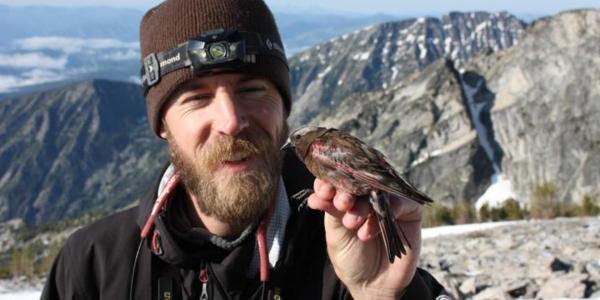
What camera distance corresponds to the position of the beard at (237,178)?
13.6 feet

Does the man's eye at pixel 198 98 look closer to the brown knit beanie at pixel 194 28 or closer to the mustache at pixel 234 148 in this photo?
the brown knit beanie at pixel 194 28

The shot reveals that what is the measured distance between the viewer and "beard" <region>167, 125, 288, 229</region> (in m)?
4.14

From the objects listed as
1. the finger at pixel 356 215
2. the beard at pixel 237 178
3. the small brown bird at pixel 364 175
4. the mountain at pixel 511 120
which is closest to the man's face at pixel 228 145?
the beard at pixel 237 178

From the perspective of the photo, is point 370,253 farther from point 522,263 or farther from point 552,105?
point 552,105

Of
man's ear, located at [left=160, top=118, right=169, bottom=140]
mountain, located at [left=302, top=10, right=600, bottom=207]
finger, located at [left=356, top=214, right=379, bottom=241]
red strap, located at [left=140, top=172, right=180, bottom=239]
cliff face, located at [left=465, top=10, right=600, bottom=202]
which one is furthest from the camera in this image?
mountain, located at [left=302, top=10, right=600, bottom=207]

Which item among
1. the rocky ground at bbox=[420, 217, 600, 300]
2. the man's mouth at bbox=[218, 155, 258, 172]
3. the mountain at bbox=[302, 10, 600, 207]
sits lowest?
the mountain at bbox=[302, 10, 600, 207]

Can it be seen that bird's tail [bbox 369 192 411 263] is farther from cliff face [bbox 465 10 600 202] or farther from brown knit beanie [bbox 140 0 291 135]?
cliff face [bbox 465 10 600 202]

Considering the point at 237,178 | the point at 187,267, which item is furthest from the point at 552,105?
the point at 187,267

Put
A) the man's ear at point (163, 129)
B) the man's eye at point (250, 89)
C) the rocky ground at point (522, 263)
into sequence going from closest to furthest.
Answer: the man's eye at point (250, 89), the man's ear at point (163, 129), the rocky ground at point (522, 263)

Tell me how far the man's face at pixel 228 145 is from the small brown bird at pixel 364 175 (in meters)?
0.53

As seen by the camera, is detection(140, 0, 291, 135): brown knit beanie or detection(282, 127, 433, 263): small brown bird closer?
detection(282, 127, 433, 263): small brown bird

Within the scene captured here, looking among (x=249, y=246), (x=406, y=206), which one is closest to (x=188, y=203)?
(x=249, y=246)

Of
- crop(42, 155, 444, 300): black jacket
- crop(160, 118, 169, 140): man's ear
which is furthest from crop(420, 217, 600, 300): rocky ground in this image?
crop(160, 118, 169, 140): man's ear

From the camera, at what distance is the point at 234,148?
4.12m
